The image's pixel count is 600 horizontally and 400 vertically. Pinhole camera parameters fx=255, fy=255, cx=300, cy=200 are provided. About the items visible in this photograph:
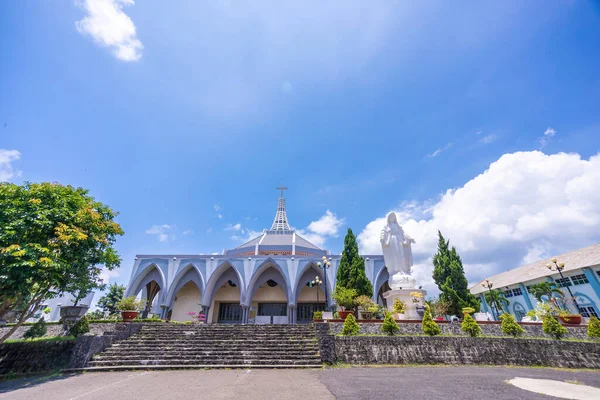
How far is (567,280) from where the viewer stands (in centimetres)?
1980

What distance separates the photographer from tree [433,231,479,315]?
1941 cm

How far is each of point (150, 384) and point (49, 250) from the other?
482 cm

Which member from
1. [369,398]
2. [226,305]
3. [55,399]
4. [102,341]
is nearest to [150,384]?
[55,399]

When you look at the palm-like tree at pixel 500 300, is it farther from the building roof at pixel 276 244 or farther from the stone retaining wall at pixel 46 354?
the stone retaining wall at pixel 46 354

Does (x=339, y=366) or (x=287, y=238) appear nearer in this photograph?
(x=339, y=366)

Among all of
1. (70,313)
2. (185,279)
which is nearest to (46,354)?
(70,313)

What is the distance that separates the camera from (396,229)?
14367mm

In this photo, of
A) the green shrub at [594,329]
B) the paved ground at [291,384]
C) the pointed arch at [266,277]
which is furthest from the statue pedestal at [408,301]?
the pointed arch at [266,277]

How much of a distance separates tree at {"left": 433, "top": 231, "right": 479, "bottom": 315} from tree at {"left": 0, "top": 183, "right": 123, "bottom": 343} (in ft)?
71.8

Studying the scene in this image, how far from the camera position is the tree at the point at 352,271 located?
61.2 feet

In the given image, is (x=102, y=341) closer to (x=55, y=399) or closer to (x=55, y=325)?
(x=55, y=399)

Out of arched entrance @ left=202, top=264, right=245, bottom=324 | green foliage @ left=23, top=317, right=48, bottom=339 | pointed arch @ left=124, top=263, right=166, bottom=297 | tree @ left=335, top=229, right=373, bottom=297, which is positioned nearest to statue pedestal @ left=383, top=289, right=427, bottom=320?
tree @ left=335, top=229, right=373, bottom=297

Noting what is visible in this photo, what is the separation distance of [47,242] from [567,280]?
102ft

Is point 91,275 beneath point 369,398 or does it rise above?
above
